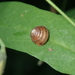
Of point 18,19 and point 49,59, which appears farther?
point 18,19

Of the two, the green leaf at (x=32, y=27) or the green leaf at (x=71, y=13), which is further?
the green leaf at (x=71, y=13)

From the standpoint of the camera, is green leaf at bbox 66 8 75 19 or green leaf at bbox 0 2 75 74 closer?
green leaf at bbox 0 2 75 74

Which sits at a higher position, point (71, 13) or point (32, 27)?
point (32, 27)

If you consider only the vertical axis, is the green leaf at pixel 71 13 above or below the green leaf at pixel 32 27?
below

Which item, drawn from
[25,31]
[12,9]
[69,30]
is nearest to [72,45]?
[69,30]

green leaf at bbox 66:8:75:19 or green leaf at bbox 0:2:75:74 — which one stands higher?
green leaf at bbox 0:2:75:74

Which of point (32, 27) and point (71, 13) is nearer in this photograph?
point (32, 27)

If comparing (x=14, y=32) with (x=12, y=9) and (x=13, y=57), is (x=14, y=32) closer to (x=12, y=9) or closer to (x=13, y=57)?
(x=12, y=9)

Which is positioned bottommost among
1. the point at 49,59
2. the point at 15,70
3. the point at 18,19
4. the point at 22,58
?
the point at 15,70
